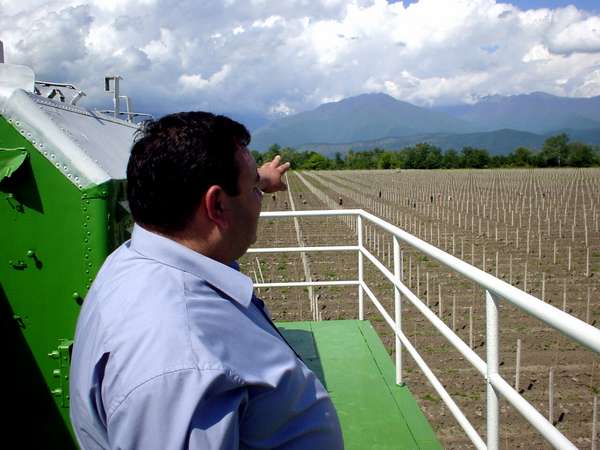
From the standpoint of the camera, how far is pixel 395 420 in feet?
10.7

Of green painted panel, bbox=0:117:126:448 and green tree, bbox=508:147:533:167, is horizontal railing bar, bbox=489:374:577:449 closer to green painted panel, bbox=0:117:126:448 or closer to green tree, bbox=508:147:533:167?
green painted panel, bbox=0:117:126:448

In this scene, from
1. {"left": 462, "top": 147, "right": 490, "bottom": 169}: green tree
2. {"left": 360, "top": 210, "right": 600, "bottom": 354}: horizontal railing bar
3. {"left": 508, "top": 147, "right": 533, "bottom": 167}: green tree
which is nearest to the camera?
{"left": 360, "top": 210, "right": 600, "bottom": 354}: horizontal railing bar

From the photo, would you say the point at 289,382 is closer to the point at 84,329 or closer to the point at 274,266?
the point at 84,329

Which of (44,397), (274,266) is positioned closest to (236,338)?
(44,397)

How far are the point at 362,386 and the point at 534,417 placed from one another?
2.29 metres

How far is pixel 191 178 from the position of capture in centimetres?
115

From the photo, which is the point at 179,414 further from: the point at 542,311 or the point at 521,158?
the point at 521,158

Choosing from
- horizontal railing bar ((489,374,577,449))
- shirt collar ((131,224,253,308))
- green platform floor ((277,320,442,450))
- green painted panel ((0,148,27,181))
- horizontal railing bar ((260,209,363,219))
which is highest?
green painted panel ((0,148,27,181))

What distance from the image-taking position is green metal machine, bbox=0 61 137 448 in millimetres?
2586

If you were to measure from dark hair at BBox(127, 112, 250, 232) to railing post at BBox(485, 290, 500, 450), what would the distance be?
106 centimetres

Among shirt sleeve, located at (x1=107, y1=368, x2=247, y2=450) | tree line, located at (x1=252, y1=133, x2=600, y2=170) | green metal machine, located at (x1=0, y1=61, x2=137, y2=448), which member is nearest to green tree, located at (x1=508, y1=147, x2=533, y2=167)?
tree line, located at (x1=252, y1=133, x2=600, y2=170)

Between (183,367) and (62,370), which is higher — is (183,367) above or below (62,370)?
above

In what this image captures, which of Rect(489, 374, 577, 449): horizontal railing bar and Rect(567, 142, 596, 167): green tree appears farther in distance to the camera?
Rect(567, 142, 596, 167): green tree

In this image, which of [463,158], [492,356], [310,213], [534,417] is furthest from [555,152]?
[534,417]
